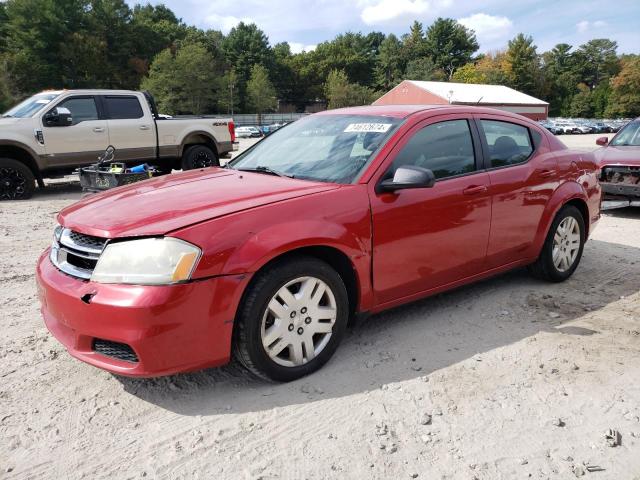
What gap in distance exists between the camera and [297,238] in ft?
9.64

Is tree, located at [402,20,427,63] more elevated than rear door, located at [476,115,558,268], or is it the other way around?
tree, located at [402,20,427,63]

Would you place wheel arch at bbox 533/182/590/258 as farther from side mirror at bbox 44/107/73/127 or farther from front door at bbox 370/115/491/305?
side mirror at bbox 44/107/73/127

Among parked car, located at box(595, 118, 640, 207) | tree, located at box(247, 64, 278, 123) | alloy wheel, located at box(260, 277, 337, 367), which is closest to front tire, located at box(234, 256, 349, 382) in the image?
alloy wheel, located at box(260, 277, 337, 367)

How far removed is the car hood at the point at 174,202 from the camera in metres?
2.79

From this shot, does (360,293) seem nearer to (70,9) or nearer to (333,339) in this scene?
(333,339)

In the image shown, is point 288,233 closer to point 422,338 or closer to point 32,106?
point 422,338

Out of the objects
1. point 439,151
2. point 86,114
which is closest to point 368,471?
point 439,151

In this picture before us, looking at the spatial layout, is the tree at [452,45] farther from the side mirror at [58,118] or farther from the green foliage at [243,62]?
the side mirror at [58,118]

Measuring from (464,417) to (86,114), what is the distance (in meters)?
9.93

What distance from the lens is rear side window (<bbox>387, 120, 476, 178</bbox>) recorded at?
144 inches

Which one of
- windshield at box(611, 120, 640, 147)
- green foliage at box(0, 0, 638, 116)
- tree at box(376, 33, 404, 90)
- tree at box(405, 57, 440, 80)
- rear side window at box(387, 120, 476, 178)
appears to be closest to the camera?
rear side window at box(387, 120, 476, 178)

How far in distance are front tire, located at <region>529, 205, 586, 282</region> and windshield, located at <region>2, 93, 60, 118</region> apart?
366 inches

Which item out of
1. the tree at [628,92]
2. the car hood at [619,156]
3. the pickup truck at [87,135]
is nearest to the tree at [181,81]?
the tree at [628,92]

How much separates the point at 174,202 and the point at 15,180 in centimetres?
821
